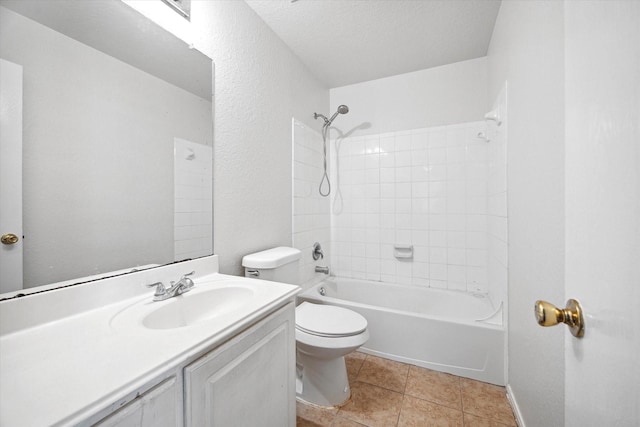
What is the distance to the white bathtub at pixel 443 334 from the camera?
159 cm

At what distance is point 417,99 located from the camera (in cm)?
232

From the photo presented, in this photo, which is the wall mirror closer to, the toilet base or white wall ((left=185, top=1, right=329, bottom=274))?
white wall ((left=185, top=1, right=329, bottom=274))

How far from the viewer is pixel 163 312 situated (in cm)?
89

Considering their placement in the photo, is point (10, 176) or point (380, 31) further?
point (380, 31)

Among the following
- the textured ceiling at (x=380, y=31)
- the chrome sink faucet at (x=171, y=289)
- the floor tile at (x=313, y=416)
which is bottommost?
the floor tile at (x=313, y=416)

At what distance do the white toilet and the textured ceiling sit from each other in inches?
62.7

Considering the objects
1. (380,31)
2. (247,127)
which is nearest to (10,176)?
(247,127)

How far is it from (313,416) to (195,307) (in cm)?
94

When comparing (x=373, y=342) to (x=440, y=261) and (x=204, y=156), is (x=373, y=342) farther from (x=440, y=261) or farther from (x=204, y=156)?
(x=204, y=156)

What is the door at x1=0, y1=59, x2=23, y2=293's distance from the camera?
68 cm

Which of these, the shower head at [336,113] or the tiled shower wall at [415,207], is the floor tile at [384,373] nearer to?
the tiled shower wall at [415,207]

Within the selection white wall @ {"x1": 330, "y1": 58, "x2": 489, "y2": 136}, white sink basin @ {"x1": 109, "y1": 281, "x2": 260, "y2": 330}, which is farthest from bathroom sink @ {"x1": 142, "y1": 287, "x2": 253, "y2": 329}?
white wall @ {"x1": 330, "y1": 58, "x2": 489, "y2": 136}

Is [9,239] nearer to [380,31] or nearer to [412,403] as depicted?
[412,403]

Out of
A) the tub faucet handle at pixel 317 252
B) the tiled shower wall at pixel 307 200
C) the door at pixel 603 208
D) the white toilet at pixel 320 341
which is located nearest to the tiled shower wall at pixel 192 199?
the white toilet at pixel 320 341
